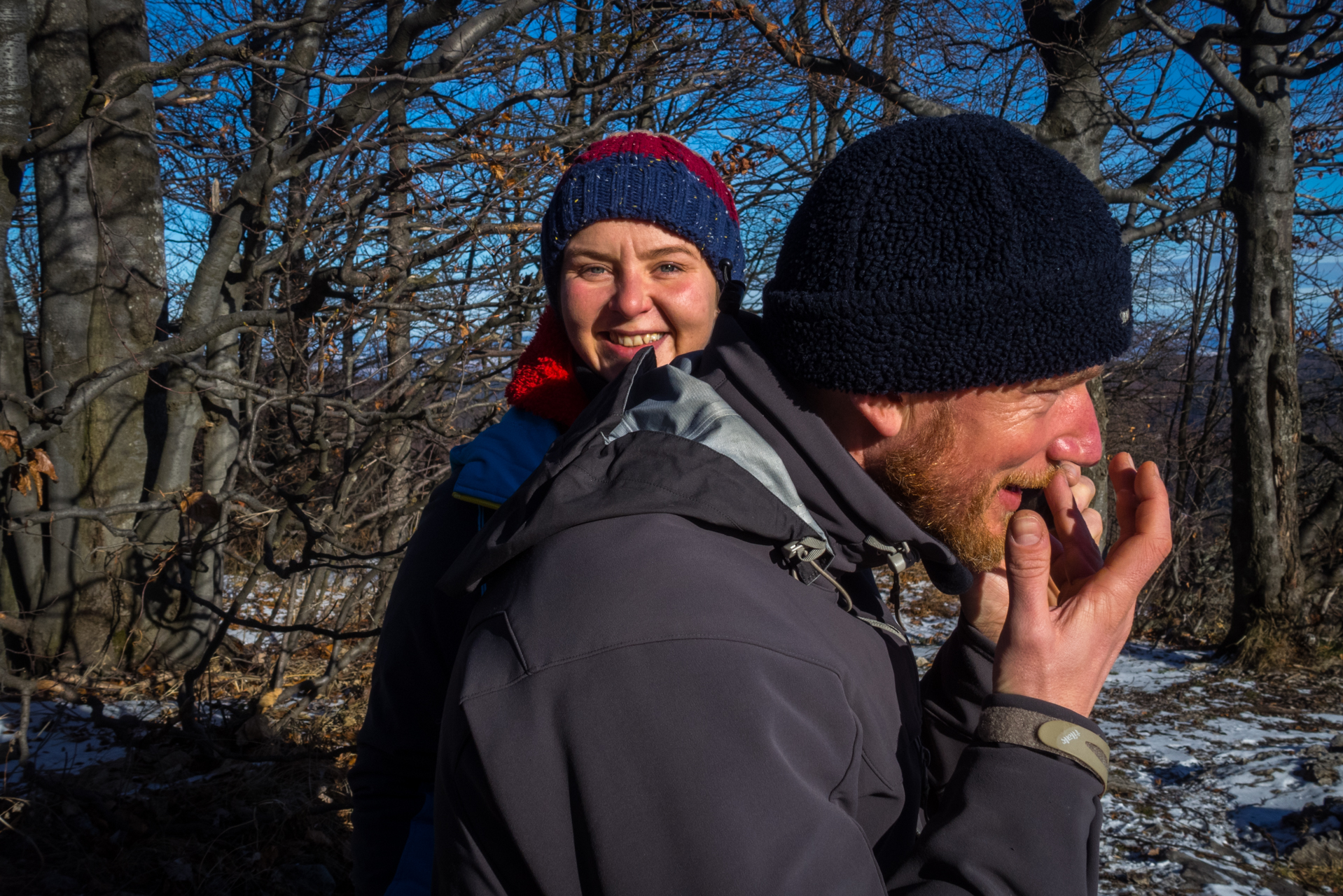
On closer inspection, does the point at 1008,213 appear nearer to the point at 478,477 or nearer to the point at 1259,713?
the point at 478,477

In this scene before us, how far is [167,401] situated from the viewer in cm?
474

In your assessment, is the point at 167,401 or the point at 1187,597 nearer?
the point at 167,401

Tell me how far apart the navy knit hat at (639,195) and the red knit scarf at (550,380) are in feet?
0.34

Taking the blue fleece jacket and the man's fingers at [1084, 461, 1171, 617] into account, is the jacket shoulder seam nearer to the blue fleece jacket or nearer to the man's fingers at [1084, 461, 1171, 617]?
the man's fingers at [1084, 461, 1171, 617]

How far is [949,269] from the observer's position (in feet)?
3.52

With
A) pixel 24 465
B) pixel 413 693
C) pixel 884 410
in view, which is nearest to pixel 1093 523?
pixel 884 410

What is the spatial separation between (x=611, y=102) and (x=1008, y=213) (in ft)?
22.1

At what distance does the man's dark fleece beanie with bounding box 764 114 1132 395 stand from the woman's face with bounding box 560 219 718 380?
0.80 metres

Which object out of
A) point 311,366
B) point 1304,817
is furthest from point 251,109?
point 1304,817

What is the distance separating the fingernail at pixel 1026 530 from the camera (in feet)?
3.55

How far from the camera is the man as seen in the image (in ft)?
2.57

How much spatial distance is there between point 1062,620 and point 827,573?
1.02ft

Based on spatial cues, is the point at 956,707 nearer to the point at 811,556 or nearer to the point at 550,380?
the point at 811,556

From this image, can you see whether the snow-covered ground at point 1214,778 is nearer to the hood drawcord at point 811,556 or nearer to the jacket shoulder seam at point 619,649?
the hood drawcord at point 811,556
